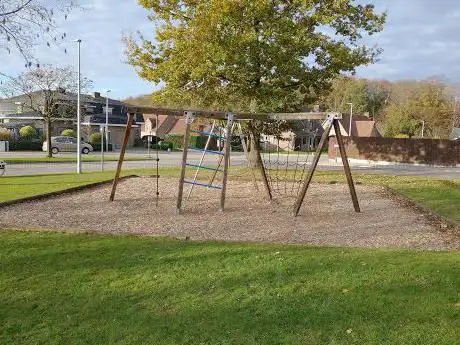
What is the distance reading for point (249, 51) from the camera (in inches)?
725

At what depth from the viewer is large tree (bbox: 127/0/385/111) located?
18078 millimetres

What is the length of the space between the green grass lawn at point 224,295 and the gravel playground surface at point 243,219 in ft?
4.02

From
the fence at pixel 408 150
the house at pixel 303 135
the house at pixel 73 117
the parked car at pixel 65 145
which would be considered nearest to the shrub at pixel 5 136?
the house at pixel 73 117

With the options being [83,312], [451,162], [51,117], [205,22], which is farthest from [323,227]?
[51,117]

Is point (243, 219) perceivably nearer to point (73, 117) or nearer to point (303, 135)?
point (303, 135)

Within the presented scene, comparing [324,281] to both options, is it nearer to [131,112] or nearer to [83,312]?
[83,312]

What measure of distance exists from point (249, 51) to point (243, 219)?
10288mm

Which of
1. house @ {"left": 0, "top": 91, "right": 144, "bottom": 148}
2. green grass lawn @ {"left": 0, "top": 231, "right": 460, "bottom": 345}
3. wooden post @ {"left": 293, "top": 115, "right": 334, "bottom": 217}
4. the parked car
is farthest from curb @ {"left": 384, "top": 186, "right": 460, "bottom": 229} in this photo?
house @ {"left": 0, "top": 91, "right": 144, "bottom": 148}

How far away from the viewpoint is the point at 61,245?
6.71 meters

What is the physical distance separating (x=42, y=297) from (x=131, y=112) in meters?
6.49

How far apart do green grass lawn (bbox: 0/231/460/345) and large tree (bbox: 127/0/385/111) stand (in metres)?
12.5

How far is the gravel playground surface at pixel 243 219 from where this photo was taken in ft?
26.0

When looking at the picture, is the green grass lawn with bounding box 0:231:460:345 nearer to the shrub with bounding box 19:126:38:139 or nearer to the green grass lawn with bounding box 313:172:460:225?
the green grass lawn with bounding box 313:172:460:225

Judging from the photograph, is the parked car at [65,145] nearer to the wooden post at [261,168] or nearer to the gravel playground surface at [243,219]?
the wooden post at [261,168]
